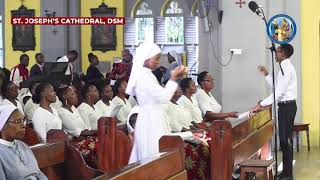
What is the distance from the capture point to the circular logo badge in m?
8.88

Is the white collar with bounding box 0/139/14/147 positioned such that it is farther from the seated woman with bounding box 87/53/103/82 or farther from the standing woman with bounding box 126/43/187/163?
the seated woman with bounding box 87/53/103/82

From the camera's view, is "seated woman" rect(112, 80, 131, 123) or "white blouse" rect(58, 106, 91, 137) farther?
"seated woman" rect(112, 80, 131, 123)

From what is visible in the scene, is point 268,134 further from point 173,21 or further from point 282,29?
point 173,21

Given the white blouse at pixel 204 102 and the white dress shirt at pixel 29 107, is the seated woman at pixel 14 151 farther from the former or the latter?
the white blouse at pixel 204 102

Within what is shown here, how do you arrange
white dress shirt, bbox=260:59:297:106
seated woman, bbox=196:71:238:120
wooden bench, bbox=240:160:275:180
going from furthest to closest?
seated woman, bbox=196:71:238:120, white dress shirt, bbox=260:59:297:106, wooden bench, bbox=240:160:275:180

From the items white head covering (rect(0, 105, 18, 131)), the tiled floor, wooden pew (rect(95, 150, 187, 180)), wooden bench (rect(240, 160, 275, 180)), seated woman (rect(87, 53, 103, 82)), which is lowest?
the tiled floor

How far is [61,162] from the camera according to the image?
4574mm

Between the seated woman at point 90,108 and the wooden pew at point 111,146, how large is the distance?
4.88ft

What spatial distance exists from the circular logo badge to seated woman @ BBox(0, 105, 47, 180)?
5.62m

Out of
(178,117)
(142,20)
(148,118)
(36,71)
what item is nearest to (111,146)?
(148,118)

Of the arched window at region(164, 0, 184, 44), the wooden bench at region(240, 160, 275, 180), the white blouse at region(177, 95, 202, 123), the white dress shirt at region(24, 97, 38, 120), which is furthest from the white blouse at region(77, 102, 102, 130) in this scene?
the arched window at region(164, 0, 184, 44)

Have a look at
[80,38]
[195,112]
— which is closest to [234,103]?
[195,112]

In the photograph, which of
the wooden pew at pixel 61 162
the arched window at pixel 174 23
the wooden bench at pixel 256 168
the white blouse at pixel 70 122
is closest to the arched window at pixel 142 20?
the arched window at pixel 174 23

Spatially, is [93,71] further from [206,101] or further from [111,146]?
[111,146]
